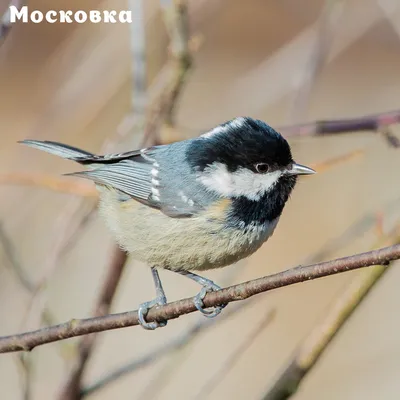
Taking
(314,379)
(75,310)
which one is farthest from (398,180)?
(75,310)

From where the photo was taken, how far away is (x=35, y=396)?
3553mm

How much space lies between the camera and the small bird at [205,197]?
6.88 ft

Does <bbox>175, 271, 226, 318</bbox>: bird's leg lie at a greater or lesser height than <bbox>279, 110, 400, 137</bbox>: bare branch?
lesser

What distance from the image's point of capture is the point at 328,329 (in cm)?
180

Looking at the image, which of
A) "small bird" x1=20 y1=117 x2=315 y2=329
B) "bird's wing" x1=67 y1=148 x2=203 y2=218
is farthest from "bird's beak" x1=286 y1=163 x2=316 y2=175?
"bird's wing" x1=67 y1=148 x2=203 y2=218

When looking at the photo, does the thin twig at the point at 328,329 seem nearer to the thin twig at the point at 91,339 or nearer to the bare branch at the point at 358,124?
the bare branch at the point at 358,124

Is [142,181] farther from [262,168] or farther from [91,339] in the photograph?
[91,339]

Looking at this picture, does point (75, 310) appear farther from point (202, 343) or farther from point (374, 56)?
point (374, 56)

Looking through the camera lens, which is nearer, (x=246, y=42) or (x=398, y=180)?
(x=398, y=180)

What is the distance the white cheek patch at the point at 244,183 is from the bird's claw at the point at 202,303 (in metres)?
0.28

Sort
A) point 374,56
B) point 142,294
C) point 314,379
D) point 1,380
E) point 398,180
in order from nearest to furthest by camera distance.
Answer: point 1,380, point 314,379, point 142,294, point 398,180, point 374,56

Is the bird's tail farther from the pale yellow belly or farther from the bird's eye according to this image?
the bird's eye

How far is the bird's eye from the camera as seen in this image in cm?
212

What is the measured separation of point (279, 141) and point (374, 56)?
473cm
